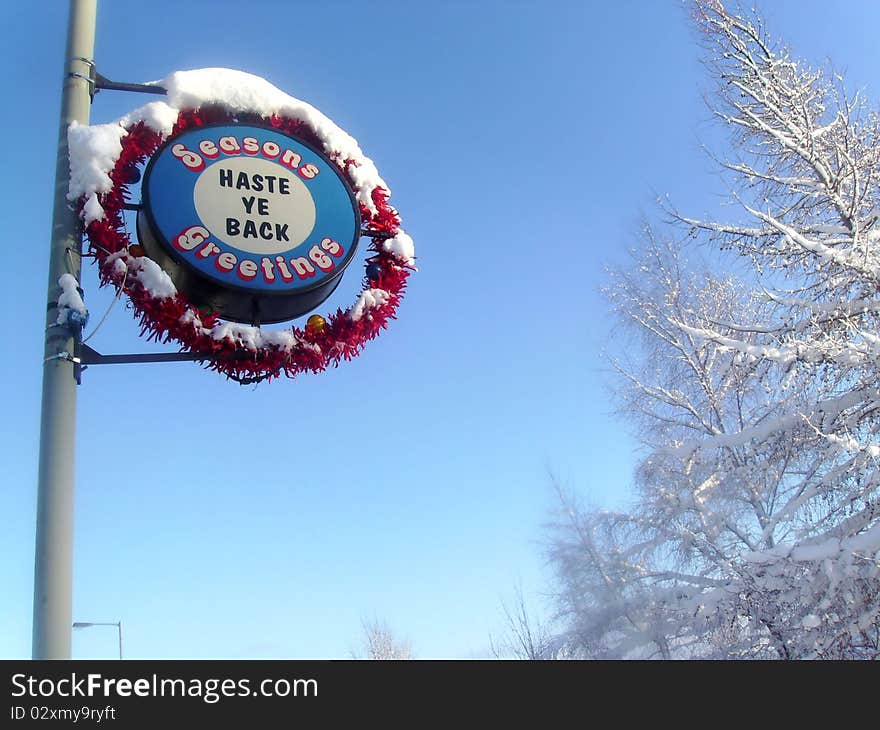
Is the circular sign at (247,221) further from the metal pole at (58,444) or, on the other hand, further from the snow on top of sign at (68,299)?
A: the snow on top of sign at (68,299)

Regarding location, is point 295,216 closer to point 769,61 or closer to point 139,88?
point 139,88

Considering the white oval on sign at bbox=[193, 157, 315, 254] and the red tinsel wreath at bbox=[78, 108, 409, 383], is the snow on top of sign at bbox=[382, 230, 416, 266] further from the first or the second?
the white oval on sign at bbox=[193, 157, 315, 254]

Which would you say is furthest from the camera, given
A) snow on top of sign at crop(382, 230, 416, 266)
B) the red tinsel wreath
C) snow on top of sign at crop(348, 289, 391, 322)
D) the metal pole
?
snow on top of sign at crop(382, 230, 416, 266)

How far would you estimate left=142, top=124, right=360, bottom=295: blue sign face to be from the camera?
12.5ft

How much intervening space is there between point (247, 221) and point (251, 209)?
81 mm

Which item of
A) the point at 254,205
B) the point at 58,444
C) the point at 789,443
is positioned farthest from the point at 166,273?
the point at 789,443

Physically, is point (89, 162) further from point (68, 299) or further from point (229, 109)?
point (229, 109)

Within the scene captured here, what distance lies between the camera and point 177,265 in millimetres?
3768

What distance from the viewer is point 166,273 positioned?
3.76 meters

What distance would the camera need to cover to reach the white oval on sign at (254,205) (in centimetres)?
392

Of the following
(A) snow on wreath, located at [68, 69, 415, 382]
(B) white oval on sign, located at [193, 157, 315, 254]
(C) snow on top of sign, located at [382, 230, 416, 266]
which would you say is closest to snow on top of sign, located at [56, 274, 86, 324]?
(A) snow on wreath, located at [68, 69, 415, 382]
